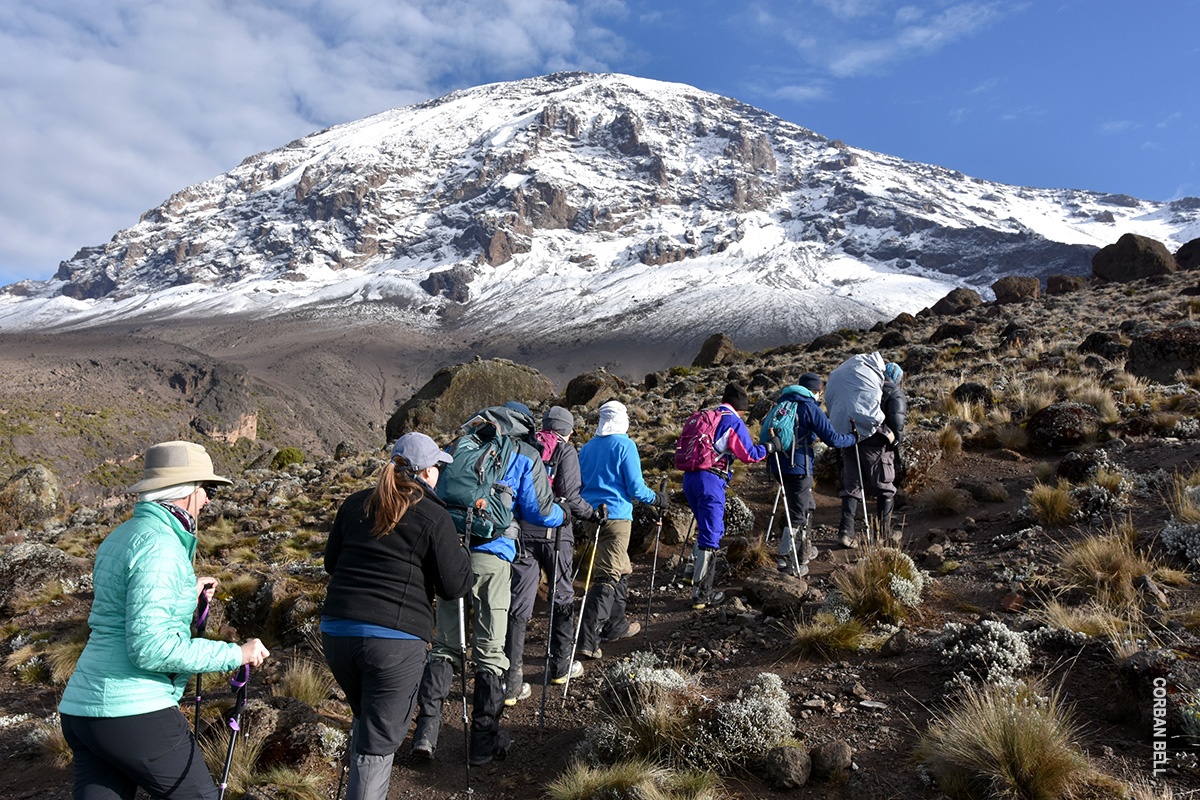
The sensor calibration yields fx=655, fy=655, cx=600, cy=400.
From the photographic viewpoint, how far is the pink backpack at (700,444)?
5.61 meters

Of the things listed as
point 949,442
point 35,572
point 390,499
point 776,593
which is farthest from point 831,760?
point 35,572

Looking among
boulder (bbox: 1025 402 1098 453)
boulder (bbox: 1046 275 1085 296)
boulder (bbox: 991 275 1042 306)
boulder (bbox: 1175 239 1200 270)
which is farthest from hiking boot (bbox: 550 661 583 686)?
boulder (bbox: 1175 239 1200 270)

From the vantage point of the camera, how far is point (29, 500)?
15.3m

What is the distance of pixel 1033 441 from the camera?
8344 millimetres

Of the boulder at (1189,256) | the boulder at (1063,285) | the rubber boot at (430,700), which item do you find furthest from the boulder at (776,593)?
the boulder at (1189,256)

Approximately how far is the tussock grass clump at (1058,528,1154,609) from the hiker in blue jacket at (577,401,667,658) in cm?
297

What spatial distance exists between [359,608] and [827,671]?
9.36ft

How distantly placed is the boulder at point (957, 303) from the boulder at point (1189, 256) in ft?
32.5

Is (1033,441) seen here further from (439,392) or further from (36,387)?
(36,387)

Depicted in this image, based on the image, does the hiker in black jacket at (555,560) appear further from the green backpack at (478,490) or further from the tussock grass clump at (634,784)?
the tussock grass clump at (634,784)

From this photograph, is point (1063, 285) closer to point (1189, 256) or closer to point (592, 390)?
point (1189, 256)

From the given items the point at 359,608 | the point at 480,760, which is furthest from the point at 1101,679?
the point at 359,608

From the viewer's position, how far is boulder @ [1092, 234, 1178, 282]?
112 feet

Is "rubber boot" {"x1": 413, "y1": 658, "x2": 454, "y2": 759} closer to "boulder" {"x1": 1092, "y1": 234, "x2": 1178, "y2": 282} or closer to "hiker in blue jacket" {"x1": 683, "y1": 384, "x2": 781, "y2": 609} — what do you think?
"hiker in blue jacket" {"x1": 683, "y1": 384, "x2": 781, "y2": 609}
